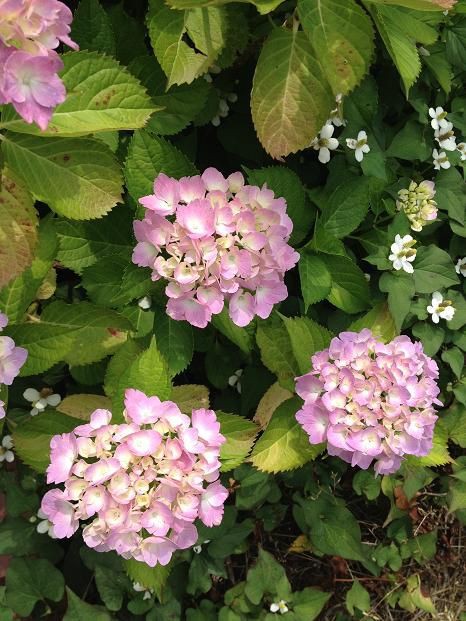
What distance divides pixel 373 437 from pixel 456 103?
36.1 inches

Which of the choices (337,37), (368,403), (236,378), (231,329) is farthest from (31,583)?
(337,37)

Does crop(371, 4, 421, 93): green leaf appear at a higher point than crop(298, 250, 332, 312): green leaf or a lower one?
higher

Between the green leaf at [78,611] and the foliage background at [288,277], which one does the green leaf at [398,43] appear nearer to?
the foliage background at [288,277]

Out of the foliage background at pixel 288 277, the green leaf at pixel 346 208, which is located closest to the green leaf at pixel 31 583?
the foliage background at pixel 288 277

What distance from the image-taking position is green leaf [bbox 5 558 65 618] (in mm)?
1643

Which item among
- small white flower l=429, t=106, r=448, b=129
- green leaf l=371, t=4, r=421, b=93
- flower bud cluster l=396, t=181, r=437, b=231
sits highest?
green leaf l=371, t=4, r=421, b=93

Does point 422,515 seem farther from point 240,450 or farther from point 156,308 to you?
point 156,308

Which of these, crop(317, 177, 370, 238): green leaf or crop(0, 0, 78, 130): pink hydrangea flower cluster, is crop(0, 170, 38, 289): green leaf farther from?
crop(317, 177, 370, 238): green leaf

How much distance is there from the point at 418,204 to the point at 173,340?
679 mm

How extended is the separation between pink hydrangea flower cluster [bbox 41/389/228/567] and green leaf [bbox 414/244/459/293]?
749 millimetres

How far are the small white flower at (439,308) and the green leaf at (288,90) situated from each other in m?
0.63

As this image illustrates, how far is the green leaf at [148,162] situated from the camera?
4.08 ft

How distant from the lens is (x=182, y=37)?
1207mm

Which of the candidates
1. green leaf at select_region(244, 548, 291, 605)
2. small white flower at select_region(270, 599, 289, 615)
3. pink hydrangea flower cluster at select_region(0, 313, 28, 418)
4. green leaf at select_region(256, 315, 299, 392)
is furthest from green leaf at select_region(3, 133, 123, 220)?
small white flower at select_region(270, 599, 289, 615)
